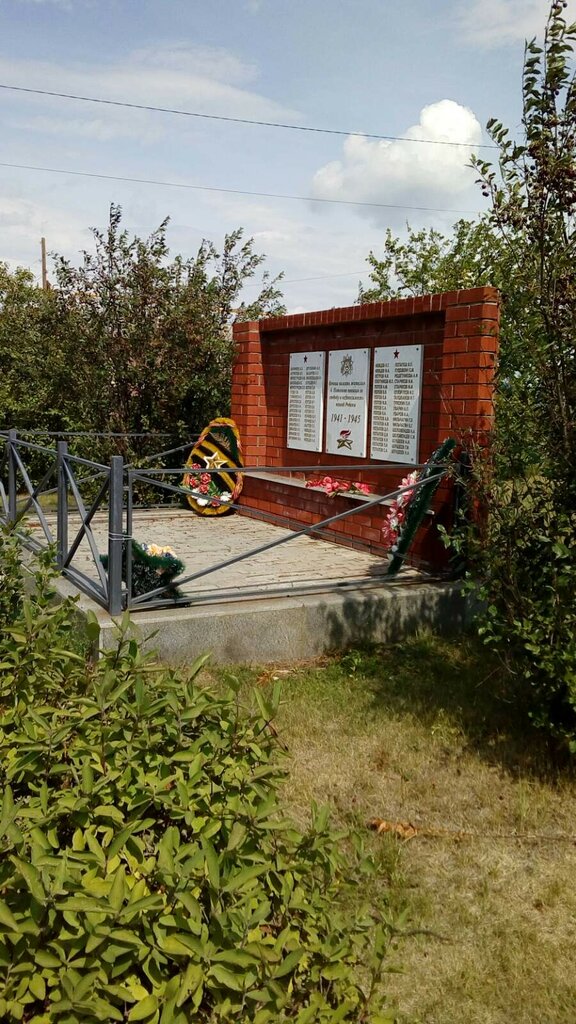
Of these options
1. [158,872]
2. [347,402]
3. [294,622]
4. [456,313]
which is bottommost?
[294,622]

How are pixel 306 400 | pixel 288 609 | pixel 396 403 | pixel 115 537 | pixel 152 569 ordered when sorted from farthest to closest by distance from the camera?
1. pixel 306 400
2. pixel 396 403
3. pixel 288 609
4. pixel 152 569
5. pixel 115 537

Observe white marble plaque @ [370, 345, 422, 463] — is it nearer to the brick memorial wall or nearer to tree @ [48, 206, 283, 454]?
the brick memorial wall

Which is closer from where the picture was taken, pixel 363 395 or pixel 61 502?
pixel 61 502

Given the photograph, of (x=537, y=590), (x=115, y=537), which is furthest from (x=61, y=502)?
(x=537, y=590)

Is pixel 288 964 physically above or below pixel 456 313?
below

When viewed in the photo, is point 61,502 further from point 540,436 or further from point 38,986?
point 38,986

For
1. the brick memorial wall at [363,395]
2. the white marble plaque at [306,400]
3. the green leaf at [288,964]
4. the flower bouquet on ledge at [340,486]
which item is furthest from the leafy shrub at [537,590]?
the white marble plaque at [306,400]

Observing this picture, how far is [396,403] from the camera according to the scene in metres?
7.25

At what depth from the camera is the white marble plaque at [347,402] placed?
25.2ft

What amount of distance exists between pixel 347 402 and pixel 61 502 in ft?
9.65

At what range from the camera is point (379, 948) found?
5.58ft

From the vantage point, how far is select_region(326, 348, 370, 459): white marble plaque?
7695mm

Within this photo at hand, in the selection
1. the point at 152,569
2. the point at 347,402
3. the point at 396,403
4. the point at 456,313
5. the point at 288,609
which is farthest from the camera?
the point at 347,402

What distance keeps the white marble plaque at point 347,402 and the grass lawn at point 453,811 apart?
2.98m
